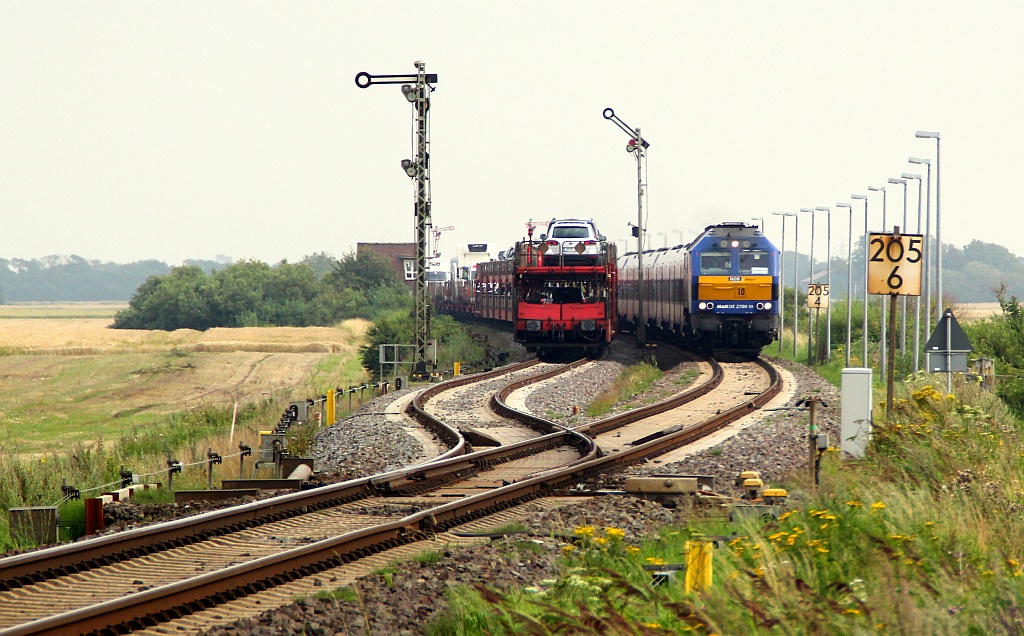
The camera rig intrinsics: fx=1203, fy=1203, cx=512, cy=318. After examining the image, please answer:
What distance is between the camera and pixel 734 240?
115 ft

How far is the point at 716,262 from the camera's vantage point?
35.1 m

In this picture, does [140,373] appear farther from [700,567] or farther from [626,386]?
[700,567]

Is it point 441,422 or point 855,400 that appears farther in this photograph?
point 441,422

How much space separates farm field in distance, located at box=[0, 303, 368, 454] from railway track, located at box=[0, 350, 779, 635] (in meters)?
12.2

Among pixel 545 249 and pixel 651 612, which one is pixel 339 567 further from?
pixel 545 249

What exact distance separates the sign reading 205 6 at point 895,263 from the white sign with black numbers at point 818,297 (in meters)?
23.9

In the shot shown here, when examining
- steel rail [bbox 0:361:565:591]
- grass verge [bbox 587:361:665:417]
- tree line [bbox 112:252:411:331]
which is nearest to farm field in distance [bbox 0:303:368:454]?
grass verge [bbox 587:361:665:417]

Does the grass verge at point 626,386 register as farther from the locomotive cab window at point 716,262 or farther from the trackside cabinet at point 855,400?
the trackside cabinet at point 855,400

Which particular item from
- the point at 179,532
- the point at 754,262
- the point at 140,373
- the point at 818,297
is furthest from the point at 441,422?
the point at 140,373

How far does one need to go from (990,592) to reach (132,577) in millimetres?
5628

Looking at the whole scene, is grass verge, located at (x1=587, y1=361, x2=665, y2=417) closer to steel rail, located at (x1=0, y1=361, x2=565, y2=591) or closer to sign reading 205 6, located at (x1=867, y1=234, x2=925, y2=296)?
sign reading 205 6, located at (x1=867, y1=234, x2=925, y2=296)

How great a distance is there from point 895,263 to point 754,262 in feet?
68.8

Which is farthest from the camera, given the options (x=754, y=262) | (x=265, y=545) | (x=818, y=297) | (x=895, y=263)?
(x=818, y=297)

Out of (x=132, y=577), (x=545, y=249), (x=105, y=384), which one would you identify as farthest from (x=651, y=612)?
A: (x=105, y=384)
